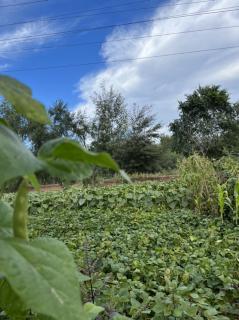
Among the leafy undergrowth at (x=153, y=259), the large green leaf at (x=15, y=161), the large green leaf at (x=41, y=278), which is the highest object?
the large green leaf at (x=15, y=161)

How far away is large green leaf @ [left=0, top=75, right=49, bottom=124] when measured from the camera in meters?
0.37

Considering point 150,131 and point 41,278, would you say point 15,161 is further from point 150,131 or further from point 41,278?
point 150,131

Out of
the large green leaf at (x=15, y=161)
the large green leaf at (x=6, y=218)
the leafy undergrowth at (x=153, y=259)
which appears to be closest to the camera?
the large green leaf at (x=15, y=161)

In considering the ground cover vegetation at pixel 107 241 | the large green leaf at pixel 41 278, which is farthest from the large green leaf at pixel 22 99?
the large green leaf at pixel 41 278

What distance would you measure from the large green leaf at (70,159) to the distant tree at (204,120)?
24.5 m

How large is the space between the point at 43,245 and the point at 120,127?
1031 inches

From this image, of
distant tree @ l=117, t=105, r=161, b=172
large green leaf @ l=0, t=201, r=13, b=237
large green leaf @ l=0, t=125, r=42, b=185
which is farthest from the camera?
distant tree @ l=117, t=105, r=161, b=172

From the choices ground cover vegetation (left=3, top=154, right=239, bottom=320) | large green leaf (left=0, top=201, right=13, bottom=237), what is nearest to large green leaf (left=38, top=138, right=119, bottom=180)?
large green leaf (left=0, top=201, right=13, bottom=237)

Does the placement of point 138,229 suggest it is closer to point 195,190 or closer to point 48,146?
point 195,190

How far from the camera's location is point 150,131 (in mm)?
25500

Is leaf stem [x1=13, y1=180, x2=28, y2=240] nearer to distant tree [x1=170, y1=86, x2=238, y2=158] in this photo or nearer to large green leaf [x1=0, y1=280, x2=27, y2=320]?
large green leaf [x1=0, y1=280, x2=27, y2=320]

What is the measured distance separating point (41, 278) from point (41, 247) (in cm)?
4

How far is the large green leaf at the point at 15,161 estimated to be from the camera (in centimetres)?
27

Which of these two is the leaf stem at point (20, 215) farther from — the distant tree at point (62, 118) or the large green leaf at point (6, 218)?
the distant tree at point (62, 118)
